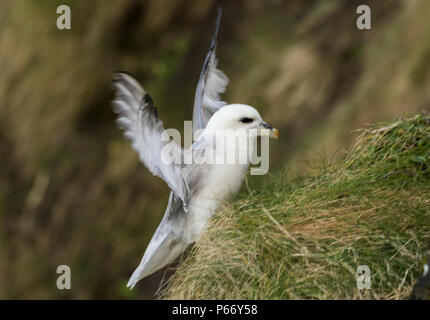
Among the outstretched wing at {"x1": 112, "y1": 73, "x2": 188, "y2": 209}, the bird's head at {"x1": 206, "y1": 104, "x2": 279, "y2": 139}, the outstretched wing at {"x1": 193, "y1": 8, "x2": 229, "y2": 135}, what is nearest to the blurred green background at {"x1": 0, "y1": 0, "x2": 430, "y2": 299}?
the outstretched wing at {"x1": 193, "y1": 8, "x2": 229, "y2": 135}

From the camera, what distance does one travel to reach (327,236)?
203cm

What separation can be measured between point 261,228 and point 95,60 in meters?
5.41

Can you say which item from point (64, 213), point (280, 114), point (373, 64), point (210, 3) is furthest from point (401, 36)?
point (64, 213)

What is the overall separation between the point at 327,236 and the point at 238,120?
81 centimetres

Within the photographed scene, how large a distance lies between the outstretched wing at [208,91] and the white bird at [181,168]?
0.45 metres

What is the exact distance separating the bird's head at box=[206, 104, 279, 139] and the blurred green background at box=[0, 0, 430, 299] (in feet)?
11.5

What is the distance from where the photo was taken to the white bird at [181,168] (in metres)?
2.53

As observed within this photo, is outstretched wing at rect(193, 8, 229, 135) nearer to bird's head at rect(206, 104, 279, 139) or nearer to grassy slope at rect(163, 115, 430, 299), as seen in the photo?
bird's head at rect(206, 104, 279, 139)

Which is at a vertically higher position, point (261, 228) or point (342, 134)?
point (342, 134)

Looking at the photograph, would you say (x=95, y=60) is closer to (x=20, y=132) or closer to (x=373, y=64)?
(x=20, y=132)

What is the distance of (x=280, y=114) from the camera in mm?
6973

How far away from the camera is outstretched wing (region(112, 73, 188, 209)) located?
2514 mm

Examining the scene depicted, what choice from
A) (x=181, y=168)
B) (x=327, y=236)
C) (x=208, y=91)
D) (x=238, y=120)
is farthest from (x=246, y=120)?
(x=327, y=236)

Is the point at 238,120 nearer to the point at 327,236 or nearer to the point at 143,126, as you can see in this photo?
the point at 143,126
